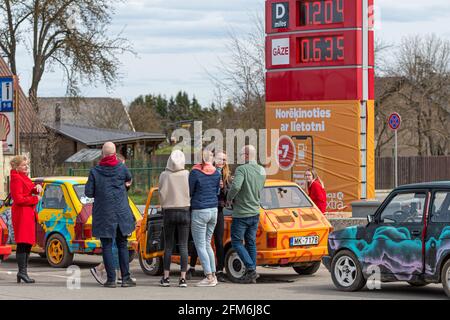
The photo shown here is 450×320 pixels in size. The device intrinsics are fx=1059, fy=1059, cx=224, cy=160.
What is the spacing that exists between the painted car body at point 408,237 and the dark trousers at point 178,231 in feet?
7.00

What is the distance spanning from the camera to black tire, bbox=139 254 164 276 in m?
16.4

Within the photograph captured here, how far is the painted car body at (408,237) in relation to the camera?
1273 cm

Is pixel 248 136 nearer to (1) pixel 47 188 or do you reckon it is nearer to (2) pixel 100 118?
(1) pixel 47 188

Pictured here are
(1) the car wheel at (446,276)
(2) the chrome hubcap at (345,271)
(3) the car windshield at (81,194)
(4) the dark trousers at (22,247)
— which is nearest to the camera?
(1) the car wheel at (446,276)

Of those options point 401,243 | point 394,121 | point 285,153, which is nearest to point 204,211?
point 401,243

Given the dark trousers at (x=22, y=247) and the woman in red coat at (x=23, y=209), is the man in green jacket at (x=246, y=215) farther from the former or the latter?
the dark trousers at (x=22, y=247)

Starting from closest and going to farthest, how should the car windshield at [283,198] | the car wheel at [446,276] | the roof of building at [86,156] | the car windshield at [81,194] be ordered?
1. the car wheel at [446,276]
2. the car windshield at [283,198]
3. the car windshield at [81,194]
4. the roof of building at [86,156]

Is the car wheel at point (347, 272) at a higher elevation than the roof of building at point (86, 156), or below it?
below

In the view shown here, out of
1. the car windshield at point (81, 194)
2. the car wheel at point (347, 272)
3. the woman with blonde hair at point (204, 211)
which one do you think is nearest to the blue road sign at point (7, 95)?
the car windshield at point (81, 194)

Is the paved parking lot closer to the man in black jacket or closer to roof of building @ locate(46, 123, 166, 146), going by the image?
the man in black jacket

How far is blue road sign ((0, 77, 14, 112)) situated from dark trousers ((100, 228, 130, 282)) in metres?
11.1

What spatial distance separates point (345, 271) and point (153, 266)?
3646 millimetres

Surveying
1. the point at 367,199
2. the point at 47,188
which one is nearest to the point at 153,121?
the point at 367,199

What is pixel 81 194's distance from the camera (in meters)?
18.3
